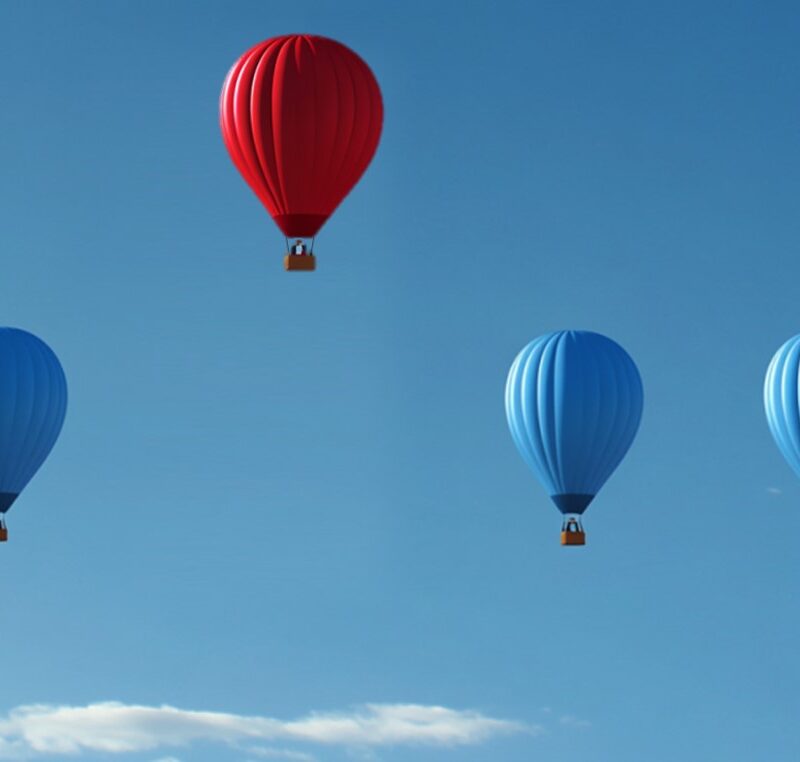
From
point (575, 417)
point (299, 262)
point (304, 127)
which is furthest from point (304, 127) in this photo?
point (575, 417)

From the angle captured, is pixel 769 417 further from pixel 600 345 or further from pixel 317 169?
pixel 317 169

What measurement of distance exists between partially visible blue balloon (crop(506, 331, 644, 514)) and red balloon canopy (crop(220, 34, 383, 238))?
29.0 ft

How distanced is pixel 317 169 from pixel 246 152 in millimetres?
1382

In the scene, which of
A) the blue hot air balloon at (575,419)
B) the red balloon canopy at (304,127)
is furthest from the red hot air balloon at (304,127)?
the blue hot air balloon at (575,419)

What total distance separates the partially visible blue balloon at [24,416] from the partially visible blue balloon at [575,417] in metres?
9.63

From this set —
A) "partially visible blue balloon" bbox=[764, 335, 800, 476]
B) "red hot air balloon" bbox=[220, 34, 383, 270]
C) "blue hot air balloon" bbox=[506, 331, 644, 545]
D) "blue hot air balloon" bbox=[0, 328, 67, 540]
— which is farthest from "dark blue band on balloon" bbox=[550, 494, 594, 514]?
"blue hot air balloon" bbox=[0, 328, 67, 540]

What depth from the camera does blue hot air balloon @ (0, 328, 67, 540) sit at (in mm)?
56156

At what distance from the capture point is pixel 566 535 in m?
55.3

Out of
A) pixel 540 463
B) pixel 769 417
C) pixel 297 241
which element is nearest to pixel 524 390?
pixel 540 463

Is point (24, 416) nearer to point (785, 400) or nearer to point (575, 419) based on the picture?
point (575, 419)

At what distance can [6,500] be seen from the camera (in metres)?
56.1

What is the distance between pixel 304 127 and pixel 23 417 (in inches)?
438

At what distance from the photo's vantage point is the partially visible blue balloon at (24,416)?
5616 cm

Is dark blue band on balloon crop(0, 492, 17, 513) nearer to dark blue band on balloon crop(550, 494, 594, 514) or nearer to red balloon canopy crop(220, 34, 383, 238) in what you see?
red balloon canopy crop(220, 34, 383, 238)
